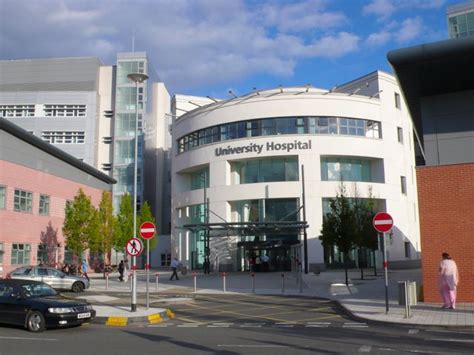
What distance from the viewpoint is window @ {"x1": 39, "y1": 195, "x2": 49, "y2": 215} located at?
41469mm

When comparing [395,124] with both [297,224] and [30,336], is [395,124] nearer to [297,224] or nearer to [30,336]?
[297,224]

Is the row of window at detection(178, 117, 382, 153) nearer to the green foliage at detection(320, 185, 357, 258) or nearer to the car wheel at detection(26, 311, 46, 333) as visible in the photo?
the green foliage at detection(320, 185, 357, 258)

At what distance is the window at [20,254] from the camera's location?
121 ft

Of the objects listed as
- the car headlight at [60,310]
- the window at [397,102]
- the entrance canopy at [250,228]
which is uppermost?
the window at [397,102]

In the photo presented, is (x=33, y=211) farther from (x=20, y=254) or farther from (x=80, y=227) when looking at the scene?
(x=80, y=227)

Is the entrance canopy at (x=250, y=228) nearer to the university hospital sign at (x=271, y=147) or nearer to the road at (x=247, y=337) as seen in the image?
the university hospital sign at (x=271, y=147)

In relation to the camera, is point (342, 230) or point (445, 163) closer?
point (445, 163)

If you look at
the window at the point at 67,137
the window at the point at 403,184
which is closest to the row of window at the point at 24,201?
the window at the point at 67,137

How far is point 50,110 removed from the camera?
71.4 metres

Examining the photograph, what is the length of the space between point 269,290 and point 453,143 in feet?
38.7

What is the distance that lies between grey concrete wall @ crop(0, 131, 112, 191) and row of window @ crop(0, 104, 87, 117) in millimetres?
23419

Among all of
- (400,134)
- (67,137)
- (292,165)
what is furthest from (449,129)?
(67,137)

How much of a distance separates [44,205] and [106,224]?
677 cm

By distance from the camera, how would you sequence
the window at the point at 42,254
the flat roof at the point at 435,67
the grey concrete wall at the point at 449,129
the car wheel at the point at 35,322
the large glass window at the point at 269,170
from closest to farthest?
1. the car wheel at the point at 35,322
2. the flat roof at the point at 435,67
3. the grey concrete wall at the point at 449,129
4. the window at the point at 42,254
5. the large glass window at the point at 269,170
